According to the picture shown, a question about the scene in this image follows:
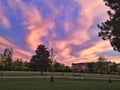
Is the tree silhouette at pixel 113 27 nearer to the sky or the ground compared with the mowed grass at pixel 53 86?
nearer to the sky

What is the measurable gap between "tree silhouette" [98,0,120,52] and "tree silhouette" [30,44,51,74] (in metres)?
73.9

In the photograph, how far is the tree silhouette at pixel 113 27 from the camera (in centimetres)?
4025

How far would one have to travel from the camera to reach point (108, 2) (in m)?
42.6

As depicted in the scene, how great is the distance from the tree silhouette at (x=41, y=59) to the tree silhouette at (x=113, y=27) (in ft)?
242

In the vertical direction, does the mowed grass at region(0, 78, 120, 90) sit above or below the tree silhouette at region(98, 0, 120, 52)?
below

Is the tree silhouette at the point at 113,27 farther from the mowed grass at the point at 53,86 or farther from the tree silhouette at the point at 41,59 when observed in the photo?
the tree silhouette at the point at 41,59

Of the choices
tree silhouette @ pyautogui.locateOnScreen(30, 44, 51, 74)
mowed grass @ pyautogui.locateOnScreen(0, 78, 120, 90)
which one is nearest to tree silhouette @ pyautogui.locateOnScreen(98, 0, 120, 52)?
mowed grass @ pyautogui.locateOnScreen(0, 78, 120, 90)

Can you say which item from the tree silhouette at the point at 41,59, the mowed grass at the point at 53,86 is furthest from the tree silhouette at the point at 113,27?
the tree silhouette at the point at 41,59

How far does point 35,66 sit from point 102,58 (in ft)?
139

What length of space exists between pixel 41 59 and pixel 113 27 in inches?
3171

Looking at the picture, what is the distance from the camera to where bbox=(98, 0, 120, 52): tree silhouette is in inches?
1585

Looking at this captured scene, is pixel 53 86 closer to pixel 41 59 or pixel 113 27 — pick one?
pixel 113 27

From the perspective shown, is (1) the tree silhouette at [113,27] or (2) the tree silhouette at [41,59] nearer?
(1) the tree silhouette at [113,27]

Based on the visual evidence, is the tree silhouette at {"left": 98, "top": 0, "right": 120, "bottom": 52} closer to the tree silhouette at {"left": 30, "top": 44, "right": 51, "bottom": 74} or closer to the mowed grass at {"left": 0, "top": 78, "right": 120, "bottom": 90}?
the mowed grass at {"left": 0, "top": 78, "right": 120, "bottom": 90}
